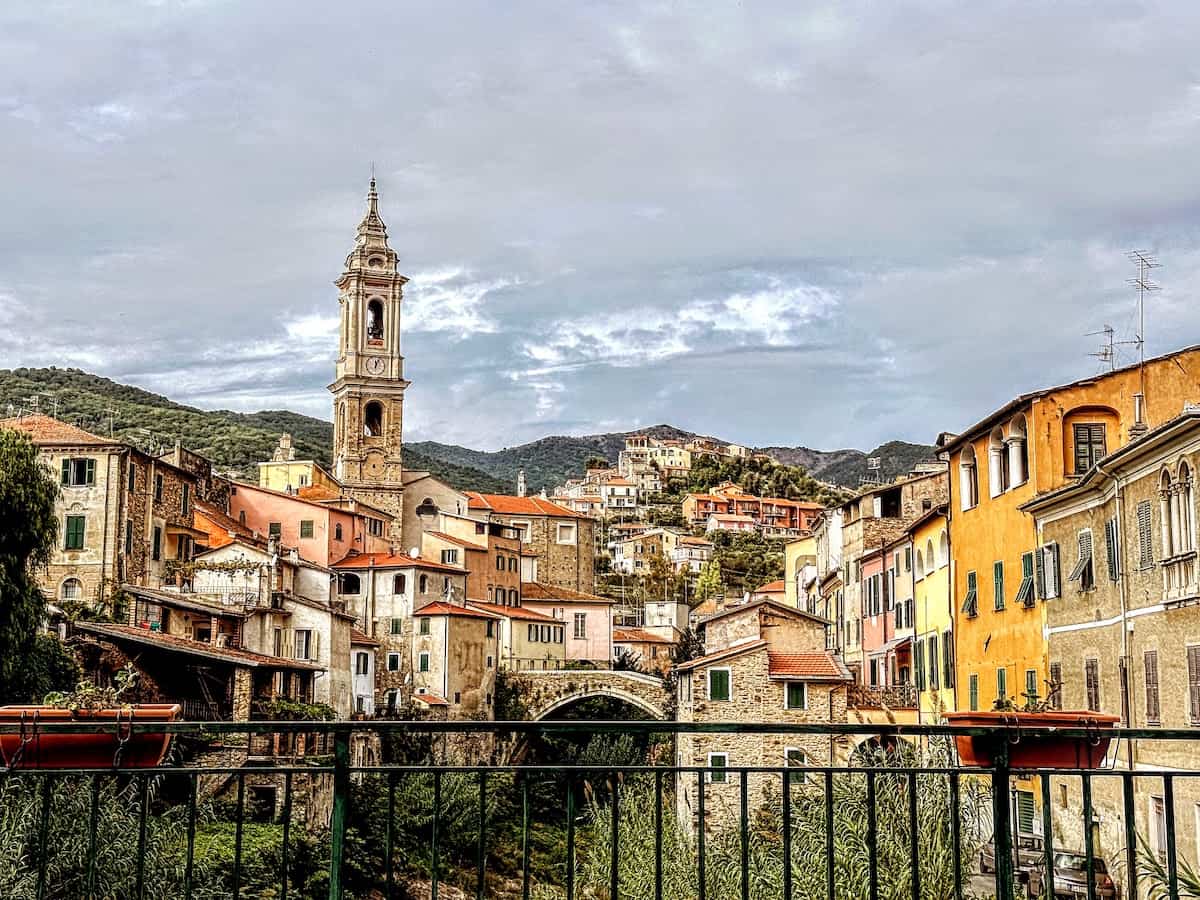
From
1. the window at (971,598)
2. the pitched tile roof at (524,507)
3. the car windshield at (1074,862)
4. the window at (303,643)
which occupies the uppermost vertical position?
the pitched tile roof at (524,507)

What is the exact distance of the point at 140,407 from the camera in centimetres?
12081

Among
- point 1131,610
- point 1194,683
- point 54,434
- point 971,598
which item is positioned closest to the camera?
point 1194,683

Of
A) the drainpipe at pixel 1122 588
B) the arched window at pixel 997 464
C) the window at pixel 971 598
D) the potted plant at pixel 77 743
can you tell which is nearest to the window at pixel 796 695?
the window at pixel 971 598

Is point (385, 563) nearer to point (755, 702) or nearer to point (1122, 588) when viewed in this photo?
point (755, 702)

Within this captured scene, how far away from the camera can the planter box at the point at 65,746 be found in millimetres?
6059

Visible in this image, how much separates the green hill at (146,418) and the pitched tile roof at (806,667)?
5630 cm

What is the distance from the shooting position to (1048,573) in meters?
28.6

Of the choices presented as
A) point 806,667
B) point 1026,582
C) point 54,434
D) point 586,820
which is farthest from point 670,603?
point 1026,582

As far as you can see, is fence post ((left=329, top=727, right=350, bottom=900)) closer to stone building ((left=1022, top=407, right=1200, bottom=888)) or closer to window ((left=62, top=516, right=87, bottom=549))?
stone building ((left=1022, top=407, right=1200, bottom=888))

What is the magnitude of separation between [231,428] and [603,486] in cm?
7028

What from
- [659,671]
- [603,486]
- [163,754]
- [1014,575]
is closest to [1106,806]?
[1014,575]

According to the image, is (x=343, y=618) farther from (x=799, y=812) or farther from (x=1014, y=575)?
(x=799, y=812)

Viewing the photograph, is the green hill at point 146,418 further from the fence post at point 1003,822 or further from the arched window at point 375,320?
the fence post at point 1003,822

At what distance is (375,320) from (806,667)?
178 feet
